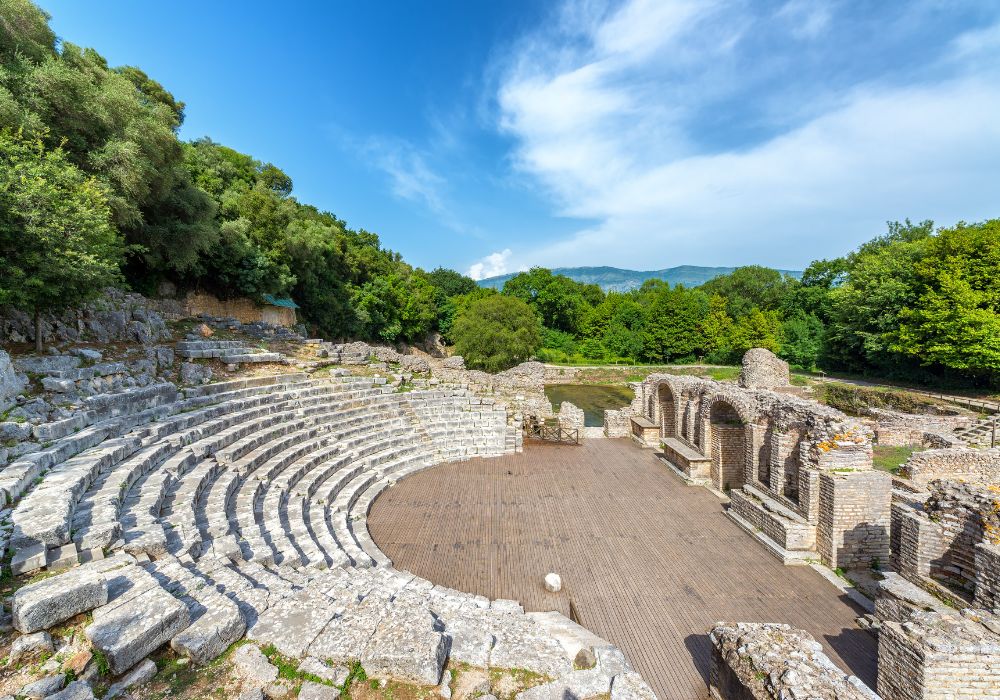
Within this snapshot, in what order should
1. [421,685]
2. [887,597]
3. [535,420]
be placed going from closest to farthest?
[421,685] → [887,597] → [535,420]

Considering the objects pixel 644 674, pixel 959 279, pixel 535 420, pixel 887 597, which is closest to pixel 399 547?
pixel 644 674

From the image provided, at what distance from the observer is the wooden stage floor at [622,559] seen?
6223 millimetres

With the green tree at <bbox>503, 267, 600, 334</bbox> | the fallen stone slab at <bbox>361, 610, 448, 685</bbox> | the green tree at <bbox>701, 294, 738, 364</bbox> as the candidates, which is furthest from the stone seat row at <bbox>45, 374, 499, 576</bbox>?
the green tree at <bbox>503, 267, 600, 334</bbox>

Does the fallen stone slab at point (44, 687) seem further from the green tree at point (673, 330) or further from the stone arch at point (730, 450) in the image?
the green tree at point (673, 330)

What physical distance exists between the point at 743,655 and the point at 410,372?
1667 centimetres

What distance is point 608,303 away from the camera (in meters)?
57.5

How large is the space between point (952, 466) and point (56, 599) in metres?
17.9

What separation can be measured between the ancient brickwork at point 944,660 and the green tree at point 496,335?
29.1 metres

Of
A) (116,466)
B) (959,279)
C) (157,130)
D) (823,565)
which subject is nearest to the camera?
(116,466)

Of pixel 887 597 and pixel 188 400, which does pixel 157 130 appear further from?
pixel 887 597

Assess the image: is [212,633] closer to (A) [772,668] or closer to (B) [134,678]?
(B) [134,678]

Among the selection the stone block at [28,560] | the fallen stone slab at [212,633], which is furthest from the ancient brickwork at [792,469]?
the stone block at [28,560]

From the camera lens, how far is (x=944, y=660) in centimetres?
444

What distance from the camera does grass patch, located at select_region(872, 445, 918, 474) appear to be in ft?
40.1
